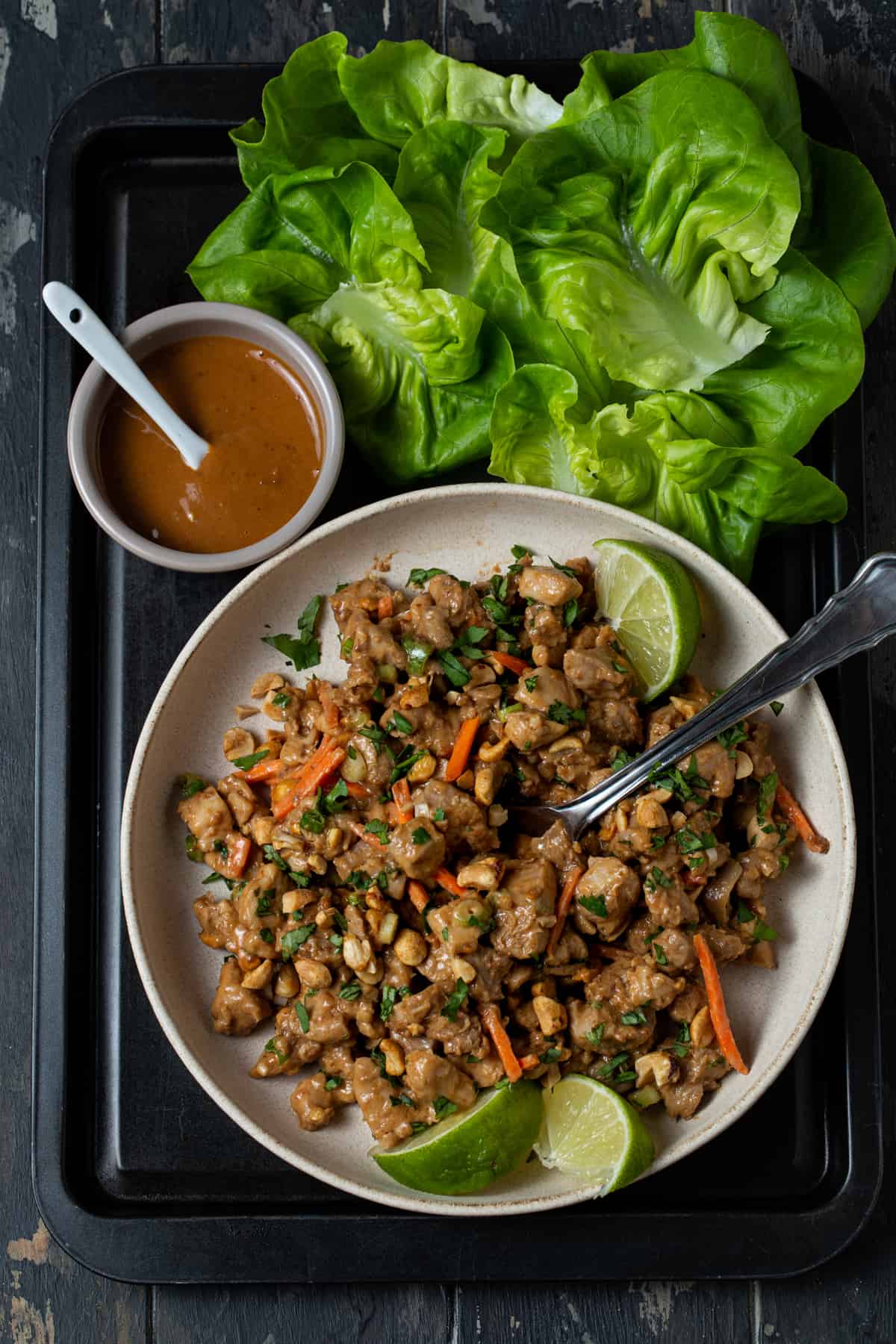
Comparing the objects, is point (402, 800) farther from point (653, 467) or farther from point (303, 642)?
point (653, 467)

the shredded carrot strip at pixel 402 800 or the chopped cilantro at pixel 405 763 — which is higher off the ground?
the chopped cilantro at pixel 405 763

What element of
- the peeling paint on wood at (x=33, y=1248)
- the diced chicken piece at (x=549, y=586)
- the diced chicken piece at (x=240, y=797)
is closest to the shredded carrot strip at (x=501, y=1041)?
the diced chicken piece at (x=240, y=797)

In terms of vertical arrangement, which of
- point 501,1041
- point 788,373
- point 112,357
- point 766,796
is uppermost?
point 112,357

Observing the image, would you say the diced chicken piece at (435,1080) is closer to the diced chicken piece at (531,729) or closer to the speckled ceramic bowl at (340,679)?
the speckled ceramic bowl at (340,679)

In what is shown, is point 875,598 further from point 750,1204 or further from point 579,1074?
point 750,1204

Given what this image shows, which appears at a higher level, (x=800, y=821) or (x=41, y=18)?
(x=41, y=18)

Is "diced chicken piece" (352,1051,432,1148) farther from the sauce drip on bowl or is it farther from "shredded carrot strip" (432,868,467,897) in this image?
the sauce drip on bowl

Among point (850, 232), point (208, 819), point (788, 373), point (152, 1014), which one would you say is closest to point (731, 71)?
point (850, 232)
